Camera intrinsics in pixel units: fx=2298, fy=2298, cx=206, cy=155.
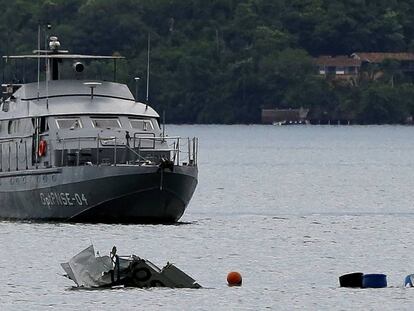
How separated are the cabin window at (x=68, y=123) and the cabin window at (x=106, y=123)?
2.04ft

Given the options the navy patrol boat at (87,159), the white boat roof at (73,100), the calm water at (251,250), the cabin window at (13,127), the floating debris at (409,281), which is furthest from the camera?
the cabin window at (13,127)

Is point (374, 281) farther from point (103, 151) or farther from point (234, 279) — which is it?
point (103, 151)

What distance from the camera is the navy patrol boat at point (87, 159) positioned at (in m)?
86.3

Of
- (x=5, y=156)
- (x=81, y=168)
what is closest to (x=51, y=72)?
(x=5, y=156)

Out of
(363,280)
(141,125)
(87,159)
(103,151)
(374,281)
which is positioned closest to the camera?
(374,281)

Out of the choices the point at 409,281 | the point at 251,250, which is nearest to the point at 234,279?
the point at 409,281

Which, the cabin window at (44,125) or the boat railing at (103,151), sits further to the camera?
the cabin window at (44,125)

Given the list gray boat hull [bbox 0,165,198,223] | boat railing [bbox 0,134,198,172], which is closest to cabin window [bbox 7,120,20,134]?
boat railing [bbox 0,134,198,172]

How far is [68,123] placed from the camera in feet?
293

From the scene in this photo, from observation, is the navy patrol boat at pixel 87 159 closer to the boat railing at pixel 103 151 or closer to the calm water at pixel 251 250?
the boat railing at pixel 103 151

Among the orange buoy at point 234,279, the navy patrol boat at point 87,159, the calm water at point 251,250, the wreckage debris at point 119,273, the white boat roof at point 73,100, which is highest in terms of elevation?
the white boat roof at point 73,100

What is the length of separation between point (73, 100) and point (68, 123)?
188 centimetres

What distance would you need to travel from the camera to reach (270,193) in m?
124

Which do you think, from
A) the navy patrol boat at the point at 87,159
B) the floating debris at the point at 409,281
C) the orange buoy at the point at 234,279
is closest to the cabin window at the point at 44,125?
the navy patrol boat at the point at 87,159
